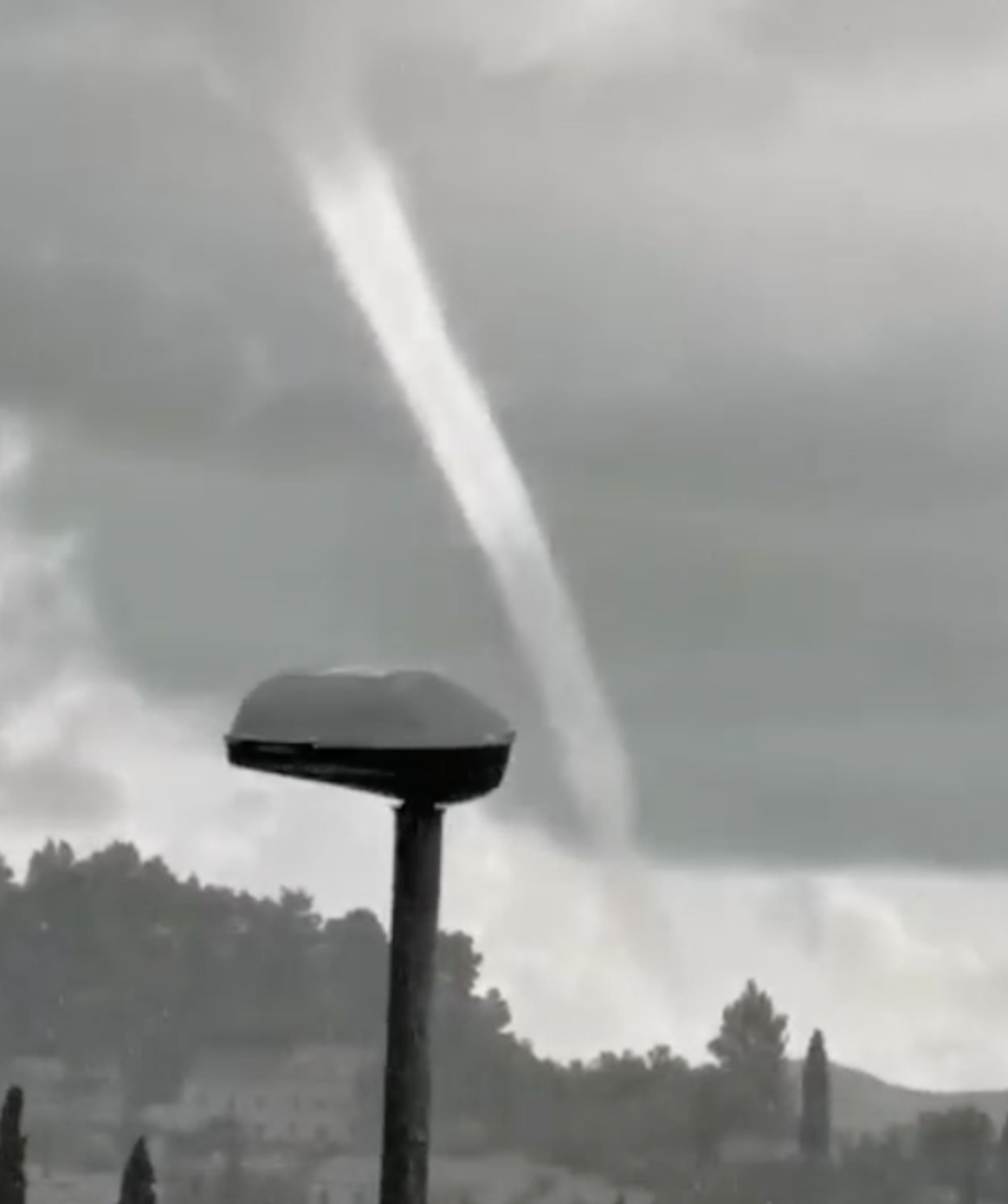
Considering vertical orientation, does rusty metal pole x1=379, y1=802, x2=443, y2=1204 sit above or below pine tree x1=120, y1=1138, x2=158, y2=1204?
below

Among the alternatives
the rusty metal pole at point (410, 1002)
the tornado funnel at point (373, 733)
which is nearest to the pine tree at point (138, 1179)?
the rusty metal pole at point (410, 1002)

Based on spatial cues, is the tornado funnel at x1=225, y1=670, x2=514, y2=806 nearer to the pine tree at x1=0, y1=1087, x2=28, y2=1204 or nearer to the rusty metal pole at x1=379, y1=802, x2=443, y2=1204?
the rusty metal pole at x1=379, y1=802, x2=443, y2=1204

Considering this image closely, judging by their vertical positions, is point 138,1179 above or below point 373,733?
above

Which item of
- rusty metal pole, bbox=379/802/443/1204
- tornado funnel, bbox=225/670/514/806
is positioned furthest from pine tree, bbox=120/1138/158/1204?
tornado funnel, bbox=225/670/514/806

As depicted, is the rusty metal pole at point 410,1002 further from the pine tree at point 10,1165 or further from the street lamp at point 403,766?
the pine tree at point 10,1165

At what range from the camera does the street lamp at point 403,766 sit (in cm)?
727

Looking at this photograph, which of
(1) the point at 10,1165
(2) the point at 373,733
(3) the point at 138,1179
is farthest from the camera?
(3) the point at 138,1179

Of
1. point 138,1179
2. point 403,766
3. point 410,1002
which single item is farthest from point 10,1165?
point 403,766

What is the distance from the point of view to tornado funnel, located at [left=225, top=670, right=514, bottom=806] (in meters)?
7.25

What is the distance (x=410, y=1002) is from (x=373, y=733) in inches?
26.7

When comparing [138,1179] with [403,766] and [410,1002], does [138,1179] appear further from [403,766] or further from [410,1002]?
[403,766]

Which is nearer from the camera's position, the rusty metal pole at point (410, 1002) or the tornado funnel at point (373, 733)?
the tornado funnel at point (373, 733)

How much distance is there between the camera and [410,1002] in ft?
24.5

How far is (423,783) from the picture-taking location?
7.42 meters
